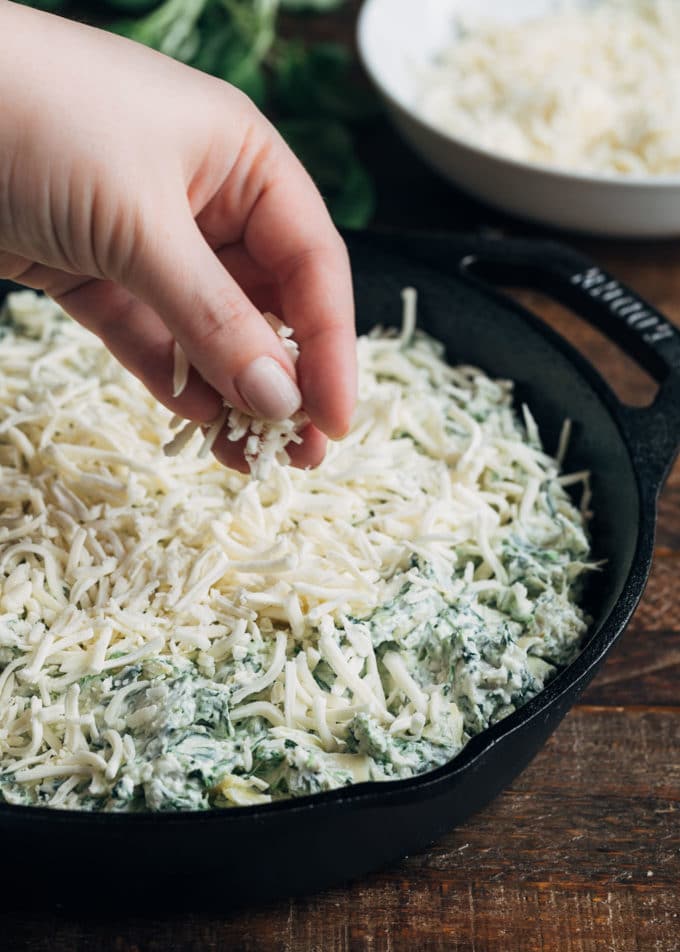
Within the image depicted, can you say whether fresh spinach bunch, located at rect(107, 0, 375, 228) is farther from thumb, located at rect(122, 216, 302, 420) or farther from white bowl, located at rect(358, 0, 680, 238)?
thumb, located at rect(122, 216, 302, 420)

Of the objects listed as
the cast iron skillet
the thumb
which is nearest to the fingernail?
the thumb

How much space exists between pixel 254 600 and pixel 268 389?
A: 277 millimetres

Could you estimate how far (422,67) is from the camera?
8.14 feet

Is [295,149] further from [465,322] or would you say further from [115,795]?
[115,795]

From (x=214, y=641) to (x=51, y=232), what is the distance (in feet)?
1.60

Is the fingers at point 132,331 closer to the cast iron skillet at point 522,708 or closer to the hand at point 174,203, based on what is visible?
the hand at point 174,203

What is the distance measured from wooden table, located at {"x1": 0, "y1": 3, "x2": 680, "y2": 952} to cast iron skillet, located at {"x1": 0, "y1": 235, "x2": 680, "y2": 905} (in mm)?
67

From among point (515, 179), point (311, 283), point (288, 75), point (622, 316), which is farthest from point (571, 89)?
point (311, 283)

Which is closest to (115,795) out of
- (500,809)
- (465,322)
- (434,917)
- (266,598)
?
(266,598)

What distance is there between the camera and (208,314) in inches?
41.9

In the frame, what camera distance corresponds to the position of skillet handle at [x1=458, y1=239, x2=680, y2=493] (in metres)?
1.47

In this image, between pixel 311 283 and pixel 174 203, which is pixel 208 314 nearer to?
pixel 174 203

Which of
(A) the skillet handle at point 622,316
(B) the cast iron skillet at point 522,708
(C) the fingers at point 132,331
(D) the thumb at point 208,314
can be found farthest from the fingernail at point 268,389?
(A) the skillet handle at point 622,316

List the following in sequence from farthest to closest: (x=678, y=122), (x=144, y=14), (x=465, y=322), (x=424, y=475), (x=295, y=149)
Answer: (x=144, y=14), (x=295, y=149), (x=678, y=122), (x=465, y=322), (x=424, y=475)
